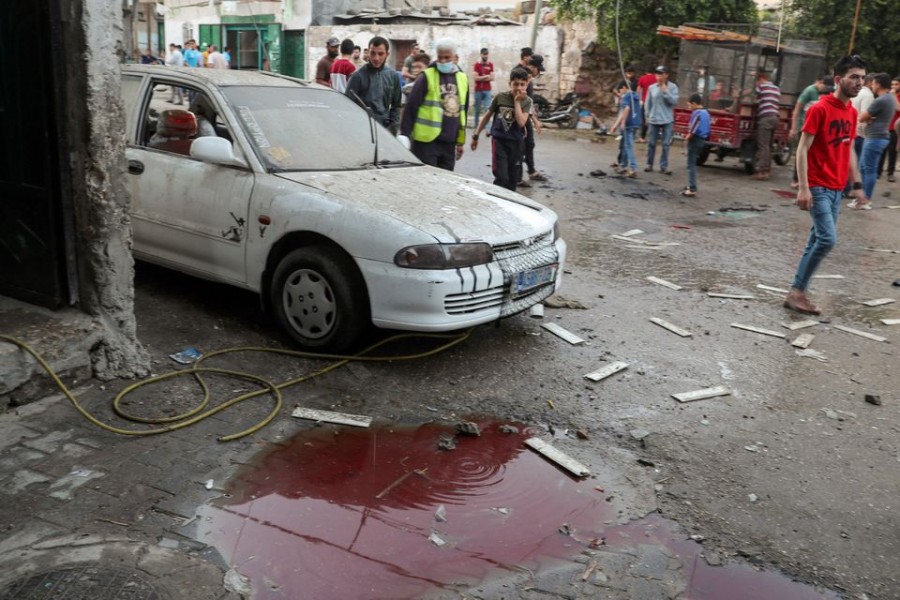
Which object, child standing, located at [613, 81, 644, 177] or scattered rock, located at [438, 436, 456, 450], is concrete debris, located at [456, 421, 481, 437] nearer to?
scattered rock, located at [438, 436, 456, 450]

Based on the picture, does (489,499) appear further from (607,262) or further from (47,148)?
(607,262)

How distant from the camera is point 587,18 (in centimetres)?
2323

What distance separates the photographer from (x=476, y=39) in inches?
1077

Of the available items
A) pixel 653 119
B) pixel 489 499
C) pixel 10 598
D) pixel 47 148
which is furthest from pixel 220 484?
pixel 653 119

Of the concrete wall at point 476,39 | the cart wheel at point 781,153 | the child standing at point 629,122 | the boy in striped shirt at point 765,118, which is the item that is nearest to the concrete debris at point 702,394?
the child standing at point 629,122

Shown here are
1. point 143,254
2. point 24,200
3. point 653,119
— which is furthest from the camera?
point 653,119

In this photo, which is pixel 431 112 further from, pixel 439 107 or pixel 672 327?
pixel 672 327

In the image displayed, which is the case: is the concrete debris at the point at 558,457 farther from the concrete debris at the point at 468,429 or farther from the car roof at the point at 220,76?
the car roof at the point at 220,76

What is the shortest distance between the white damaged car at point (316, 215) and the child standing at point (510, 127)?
132 inches

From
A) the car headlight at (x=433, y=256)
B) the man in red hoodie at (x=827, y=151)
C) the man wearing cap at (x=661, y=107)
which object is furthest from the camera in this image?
the man wearing cap at (x=661, y=107)

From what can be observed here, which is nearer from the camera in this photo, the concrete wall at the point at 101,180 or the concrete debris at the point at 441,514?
the concrete debris at the point at 441,514

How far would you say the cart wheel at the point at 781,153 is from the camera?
16.2 meters

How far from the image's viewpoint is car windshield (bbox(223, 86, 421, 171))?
210 inches

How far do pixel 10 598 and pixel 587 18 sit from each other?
2321 centimetres
